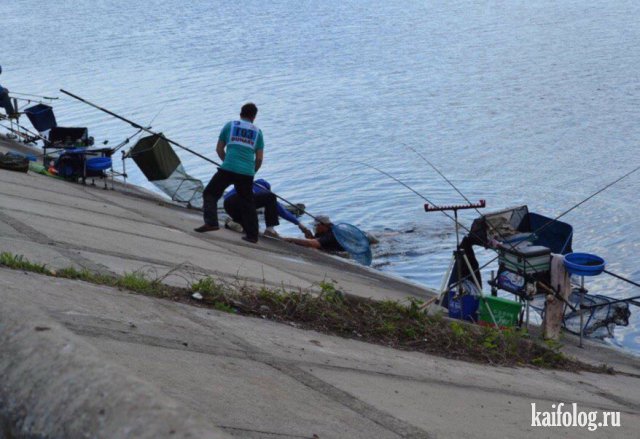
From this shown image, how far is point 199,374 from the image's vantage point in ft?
14.0

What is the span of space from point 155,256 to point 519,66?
2736cm

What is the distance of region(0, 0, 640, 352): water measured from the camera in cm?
1992

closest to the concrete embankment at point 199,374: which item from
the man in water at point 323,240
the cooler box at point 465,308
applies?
the cooler box at point 465,308

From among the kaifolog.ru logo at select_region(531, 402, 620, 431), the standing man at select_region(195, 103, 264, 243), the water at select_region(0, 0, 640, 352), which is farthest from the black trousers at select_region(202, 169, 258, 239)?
the kaifolog.ru logo at select_region(531, 402, 620, 431)

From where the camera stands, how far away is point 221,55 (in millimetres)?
38344

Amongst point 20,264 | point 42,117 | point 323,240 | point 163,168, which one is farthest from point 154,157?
point 20,264

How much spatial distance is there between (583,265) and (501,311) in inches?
38.0

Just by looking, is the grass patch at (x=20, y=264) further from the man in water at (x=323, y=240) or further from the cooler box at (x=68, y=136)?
the cooler box at (x=68, y=136)

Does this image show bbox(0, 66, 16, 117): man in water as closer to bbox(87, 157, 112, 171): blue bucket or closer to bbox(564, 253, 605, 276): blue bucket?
bbox(87, 157, 112, 171): blue bucket

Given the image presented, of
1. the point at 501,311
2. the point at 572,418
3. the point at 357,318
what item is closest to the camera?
the point at 572,418

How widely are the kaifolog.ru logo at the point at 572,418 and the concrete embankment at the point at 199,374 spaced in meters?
0.06

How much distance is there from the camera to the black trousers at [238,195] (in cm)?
1136

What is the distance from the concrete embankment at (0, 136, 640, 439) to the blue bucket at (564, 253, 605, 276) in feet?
3.43

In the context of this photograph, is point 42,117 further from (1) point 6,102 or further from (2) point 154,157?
(2) point 154,157
